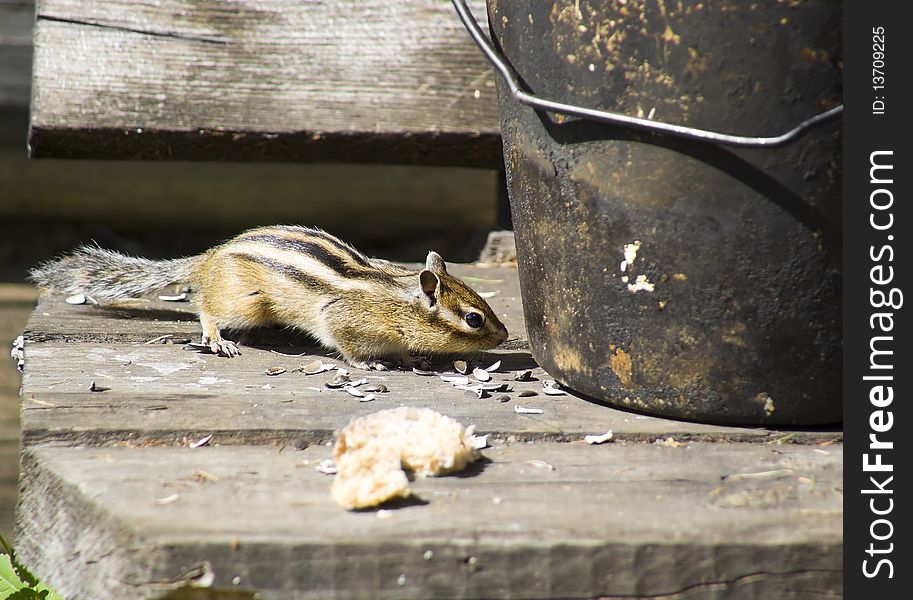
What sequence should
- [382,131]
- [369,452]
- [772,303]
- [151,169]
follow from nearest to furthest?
[369,452], [772,303], [382,131], [151,169]

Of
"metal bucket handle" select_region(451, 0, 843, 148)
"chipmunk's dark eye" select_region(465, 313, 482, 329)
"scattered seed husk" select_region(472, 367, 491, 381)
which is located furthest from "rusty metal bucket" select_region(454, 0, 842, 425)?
"chipmunk's dark eye" select_region(465, 313, 482, 329)

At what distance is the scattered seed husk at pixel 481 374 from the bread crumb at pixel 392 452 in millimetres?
548


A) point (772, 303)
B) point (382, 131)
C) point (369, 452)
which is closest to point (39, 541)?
point (369, 452)

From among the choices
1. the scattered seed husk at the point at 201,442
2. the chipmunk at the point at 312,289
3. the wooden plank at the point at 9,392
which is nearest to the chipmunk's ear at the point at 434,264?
the chipmunk at the point at 312,289

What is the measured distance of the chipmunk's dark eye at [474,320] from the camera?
3.00 metres

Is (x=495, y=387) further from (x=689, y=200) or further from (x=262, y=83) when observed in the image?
(x=262, y=83)

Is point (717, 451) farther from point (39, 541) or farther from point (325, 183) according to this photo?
point (325, 183)

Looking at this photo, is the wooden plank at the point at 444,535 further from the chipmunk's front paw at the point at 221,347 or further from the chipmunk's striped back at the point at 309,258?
the chipmunk's striped back at the point at 309,258

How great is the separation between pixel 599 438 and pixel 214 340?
1.16 m

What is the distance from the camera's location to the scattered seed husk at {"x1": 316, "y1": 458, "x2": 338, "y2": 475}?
183 centimetres

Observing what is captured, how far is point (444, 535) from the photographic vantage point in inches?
A: 62.1

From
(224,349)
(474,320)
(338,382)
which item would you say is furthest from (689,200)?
(224,349)

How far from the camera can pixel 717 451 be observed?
1.98 meters

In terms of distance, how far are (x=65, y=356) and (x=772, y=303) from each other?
153 centimetres
